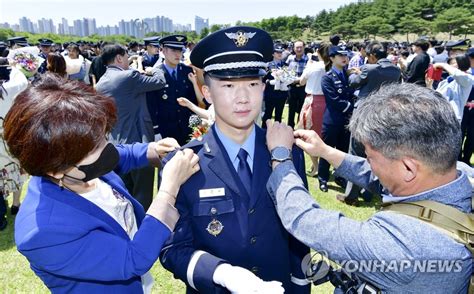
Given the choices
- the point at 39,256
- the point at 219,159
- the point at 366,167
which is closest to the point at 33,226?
the point at 39,256

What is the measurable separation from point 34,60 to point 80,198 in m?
5.74

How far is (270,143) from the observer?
183cm

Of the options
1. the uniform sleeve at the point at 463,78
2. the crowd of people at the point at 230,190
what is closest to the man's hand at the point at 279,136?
the crowd of people at the point at 230,190

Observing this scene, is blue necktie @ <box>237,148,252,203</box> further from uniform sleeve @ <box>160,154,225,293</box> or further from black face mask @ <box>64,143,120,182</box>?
black face mask @ <box>64,143,120,182</box>

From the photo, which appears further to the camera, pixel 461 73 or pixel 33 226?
pixel 461 73

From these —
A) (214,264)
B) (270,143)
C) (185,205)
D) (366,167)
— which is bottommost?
(214,264)

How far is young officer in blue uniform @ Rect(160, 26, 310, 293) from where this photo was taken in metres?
1.81

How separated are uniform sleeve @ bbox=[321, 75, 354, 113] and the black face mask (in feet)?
16.3

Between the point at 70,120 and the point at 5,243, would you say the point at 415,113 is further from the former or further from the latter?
the point at 5,243

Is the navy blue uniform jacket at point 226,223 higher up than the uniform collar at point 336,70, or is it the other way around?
the uniform collar at point 336,70

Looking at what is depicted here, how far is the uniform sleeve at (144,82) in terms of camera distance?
4699 mm

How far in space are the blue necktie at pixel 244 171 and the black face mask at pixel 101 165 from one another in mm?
626

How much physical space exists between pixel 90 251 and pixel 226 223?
63cm

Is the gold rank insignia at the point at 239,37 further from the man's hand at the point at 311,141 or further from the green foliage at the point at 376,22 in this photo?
the green foliage at the point at 376,22
